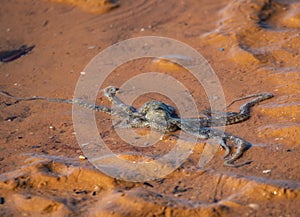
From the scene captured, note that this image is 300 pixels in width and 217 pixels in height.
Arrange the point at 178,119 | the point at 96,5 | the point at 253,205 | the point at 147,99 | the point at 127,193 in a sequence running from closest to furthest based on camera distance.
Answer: the point at 253,205, the point at 127,193, the point at 178,119, the point at 147,99, the point at 96,5

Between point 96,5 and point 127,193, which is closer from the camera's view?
point 127,193

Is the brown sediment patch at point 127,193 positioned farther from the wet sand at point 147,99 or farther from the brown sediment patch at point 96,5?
the brown sediment patch at point 96,5

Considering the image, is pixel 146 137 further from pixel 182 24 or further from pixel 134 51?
pixel 182 24

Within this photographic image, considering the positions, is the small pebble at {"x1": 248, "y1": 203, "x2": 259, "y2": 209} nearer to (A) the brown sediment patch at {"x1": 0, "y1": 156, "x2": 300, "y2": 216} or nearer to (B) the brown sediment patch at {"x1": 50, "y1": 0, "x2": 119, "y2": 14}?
(A) the brown sediment patch at {"x1": 0, "y1": 156, "x2": 300, "y2": 216}

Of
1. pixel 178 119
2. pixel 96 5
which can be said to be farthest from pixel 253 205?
pixel 96 5

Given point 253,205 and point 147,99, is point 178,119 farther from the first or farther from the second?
point 253,205

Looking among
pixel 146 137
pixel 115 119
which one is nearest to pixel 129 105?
pixel 115 119

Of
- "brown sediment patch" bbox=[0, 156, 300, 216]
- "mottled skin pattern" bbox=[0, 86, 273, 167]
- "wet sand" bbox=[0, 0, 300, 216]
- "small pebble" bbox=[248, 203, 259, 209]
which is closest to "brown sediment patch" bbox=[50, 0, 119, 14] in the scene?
"wet sand" bbox=[0, 0, 300, 216]
